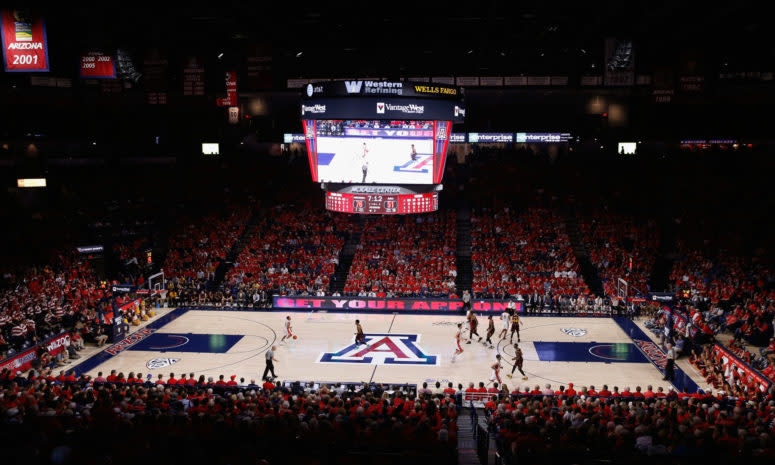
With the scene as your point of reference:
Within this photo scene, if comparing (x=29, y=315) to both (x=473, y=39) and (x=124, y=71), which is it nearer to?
(x=124, y=71)

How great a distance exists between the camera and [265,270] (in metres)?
34.4

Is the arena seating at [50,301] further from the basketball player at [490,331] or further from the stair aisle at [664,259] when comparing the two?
the stair aisle at [664,259]

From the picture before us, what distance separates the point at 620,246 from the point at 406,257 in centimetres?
1267

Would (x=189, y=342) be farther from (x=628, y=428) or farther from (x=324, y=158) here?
(x=628, y=428)

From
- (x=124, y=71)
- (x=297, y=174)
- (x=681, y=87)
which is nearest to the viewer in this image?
(x=681, y=87)

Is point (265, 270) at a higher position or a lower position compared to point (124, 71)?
lower

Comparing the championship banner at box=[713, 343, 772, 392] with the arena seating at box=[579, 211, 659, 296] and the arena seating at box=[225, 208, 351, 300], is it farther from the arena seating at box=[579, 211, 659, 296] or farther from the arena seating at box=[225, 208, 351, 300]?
the arena seating at box=[225, 208, 351, 300]

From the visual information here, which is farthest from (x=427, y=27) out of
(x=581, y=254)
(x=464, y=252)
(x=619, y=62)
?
(x=581, y=254)

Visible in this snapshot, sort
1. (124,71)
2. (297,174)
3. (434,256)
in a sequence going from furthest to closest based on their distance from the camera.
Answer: (297,174) → (434,256) → (124,71)

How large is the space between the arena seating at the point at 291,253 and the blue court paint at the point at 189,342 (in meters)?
5.74

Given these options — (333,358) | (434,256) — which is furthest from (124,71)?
(434,256)

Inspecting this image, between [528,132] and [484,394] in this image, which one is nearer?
→ [484,394]

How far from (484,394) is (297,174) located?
30.2 metres

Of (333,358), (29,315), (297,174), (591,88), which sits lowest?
(333,358)
